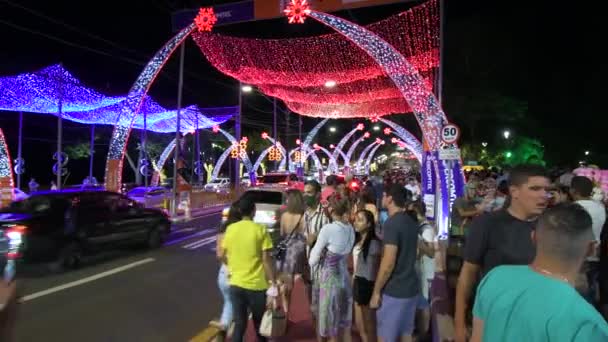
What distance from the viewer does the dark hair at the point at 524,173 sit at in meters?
3.44

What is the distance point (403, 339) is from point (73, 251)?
823 cm

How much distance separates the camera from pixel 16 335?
19.9ft

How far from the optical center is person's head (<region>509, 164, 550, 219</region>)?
337 cm

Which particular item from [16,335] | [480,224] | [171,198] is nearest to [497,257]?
[480,224]

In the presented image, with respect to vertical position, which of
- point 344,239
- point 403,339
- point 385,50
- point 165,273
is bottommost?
point 165,273

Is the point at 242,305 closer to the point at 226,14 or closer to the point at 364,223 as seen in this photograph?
the point at 364,223

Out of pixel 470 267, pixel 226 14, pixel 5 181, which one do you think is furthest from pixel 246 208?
pixel 5 181

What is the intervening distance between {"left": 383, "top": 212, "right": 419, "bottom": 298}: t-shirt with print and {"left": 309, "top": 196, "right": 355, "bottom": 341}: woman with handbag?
29.5 inches

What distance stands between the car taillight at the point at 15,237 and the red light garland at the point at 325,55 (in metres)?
10.1

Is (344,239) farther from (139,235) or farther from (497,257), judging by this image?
(139,235)

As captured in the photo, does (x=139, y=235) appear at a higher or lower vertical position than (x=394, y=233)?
lower

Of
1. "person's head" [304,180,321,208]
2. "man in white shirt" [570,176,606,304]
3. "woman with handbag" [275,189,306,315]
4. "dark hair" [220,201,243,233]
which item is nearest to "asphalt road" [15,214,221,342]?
"woman with handbag" [275,189,306,315]

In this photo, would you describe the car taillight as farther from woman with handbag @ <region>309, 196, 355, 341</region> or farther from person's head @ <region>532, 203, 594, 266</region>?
person's head @ <region>532, 203, 594, 266</region>

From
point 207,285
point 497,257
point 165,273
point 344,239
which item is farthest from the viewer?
point 165,273
